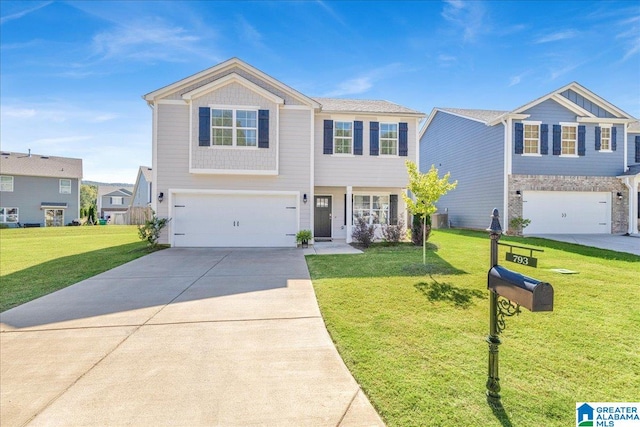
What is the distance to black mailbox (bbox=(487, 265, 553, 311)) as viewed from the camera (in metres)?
2.19

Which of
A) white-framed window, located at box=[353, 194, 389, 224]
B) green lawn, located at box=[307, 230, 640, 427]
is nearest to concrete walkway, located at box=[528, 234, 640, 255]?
green lawn, located at box=[307, 230, 640, 427]

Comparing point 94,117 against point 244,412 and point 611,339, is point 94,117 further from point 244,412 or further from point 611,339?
point 611,339

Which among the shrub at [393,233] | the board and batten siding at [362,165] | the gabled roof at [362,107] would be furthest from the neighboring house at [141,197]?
the shrub at [393,233]

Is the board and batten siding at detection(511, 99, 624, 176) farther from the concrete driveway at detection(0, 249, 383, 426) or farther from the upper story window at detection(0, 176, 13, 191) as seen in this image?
the upper story window at detection(0, 176, 13, 191)

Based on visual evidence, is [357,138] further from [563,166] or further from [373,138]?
[563,166]

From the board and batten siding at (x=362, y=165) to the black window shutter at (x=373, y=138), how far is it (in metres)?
0.10

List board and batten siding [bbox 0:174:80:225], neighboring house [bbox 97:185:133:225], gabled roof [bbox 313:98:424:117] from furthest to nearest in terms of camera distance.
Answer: neighboring house [bbox 97:185:133:225] → board and batten siding [bbox 0:174:80:225] → gabled roof [bbox 313:98:424:117]

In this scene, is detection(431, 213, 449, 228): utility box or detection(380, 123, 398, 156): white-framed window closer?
detection(380, 123, 398, 156): white-framed window

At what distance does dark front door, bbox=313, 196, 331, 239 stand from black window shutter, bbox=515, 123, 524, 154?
10111 mm

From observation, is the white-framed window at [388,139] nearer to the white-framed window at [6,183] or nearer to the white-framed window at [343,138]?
the white-framed window at [343,138]

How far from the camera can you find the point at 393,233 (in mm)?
12891

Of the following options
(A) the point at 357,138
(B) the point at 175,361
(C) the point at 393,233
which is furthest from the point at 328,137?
(B) the point at 175,361

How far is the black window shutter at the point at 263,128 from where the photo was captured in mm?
12383

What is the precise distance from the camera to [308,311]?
517cm
